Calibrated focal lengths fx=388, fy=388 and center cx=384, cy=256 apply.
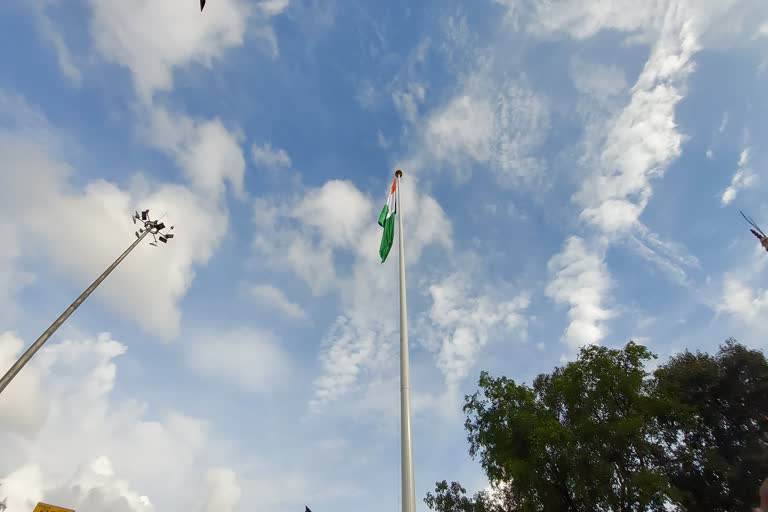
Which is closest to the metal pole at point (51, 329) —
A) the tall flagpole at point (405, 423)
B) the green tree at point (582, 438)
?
the tall flagpole at point (405, 423)

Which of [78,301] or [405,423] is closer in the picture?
[405,423]

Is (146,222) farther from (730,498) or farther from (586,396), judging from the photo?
(730,498)

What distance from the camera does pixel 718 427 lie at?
26.4m

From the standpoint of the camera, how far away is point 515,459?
907 inches

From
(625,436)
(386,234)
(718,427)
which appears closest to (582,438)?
(625,436)

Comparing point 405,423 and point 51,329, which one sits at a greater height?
point 51,329

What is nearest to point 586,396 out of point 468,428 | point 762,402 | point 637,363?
point 637,363

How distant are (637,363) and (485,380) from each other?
30.1 ft

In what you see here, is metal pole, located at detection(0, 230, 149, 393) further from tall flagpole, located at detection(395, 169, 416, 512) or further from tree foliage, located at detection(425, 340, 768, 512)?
tree foliage, located at detection(425, 340, 768, 512)

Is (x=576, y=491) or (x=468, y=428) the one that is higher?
(x=468, y=428)

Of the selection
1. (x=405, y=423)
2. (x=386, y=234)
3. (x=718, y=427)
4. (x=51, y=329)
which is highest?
(x=718, y=427)

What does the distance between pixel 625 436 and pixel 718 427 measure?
11429 mm

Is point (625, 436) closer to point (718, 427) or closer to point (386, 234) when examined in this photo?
point (718, 427)

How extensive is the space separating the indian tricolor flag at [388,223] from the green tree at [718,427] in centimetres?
2188
